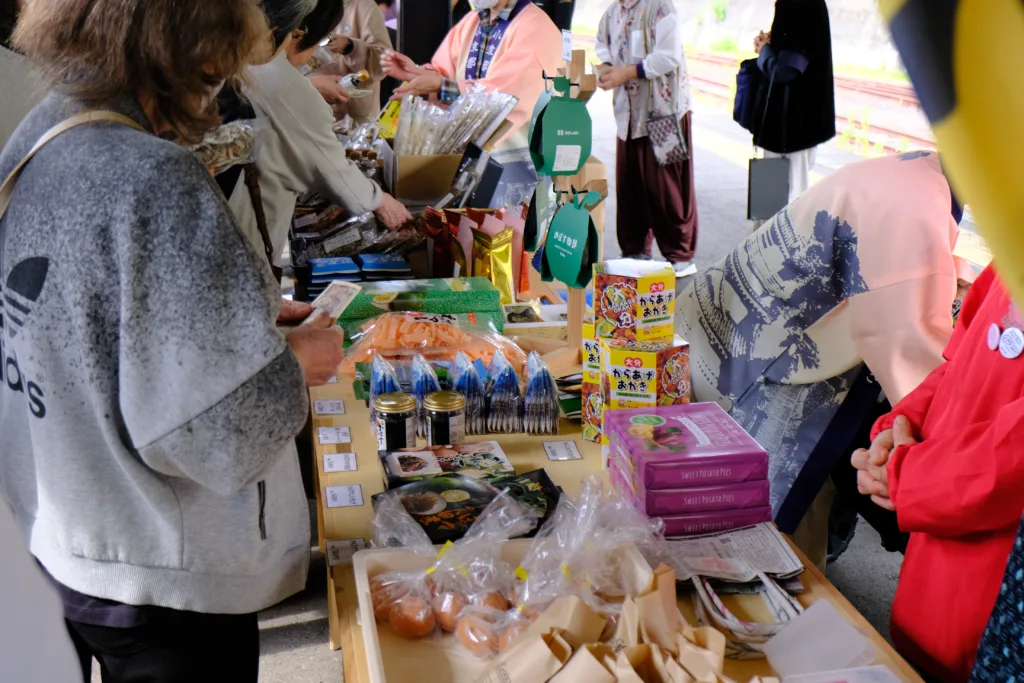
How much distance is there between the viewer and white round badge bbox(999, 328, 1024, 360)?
1.26 m

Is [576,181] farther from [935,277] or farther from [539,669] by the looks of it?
[539,669]

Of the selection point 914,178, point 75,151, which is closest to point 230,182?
point 75,151

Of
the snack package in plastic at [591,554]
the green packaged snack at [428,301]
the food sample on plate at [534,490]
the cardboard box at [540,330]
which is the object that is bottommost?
the cardboard box at [540,330]

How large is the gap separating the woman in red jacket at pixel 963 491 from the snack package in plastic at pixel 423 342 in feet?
2.81

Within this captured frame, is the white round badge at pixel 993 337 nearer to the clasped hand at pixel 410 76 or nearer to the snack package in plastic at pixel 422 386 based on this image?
the snack package in plastic at pixel 422 386

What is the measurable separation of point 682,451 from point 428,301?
1.10 meters

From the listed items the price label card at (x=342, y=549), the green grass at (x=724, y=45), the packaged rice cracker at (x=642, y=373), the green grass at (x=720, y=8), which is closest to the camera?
the price label card at (x=342, y=549)

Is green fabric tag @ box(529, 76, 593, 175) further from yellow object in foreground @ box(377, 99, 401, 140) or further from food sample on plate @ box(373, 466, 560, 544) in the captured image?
yellow object in foreground @ box(377, 99, 401, 140)

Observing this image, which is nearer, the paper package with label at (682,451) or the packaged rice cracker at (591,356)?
the paper package with label at (682,451)

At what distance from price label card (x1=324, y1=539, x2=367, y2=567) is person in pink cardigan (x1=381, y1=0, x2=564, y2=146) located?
8.14 feet

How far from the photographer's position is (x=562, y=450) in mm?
1779

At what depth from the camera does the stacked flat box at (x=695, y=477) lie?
54.2 inches

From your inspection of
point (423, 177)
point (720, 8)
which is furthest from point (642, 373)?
point (720, 8)

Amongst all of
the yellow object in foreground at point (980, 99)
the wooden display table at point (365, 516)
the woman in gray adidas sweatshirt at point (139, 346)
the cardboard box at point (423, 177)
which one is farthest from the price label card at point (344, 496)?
the cardboard box at point (423, 177)
